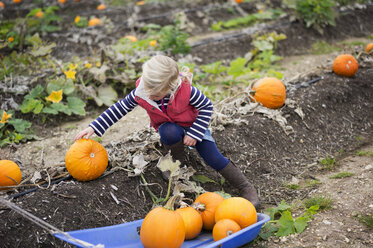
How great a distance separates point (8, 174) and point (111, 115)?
0.89 m

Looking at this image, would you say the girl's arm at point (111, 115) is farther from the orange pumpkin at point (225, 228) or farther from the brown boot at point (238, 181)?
the orange pumpkin at point (225, 228)

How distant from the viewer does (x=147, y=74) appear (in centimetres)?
281

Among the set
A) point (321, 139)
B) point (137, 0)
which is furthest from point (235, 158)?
point (137, 0)

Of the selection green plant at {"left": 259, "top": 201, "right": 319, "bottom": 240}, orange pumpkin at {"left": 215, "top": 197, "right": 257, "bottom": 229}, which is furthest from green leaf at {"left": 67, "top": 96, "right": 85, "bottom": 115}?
green plant at {"left": 259, "top": 201, "right": 319, "bottom": 240}

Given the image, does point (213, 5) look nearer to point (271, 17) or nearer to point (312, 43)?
point (271, 17)

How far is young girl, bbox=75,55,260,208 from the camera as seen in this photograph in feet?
9.82

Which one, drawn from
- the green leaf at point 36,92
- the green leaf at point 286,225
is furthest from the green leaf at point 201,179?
the green leaf at point 36,92

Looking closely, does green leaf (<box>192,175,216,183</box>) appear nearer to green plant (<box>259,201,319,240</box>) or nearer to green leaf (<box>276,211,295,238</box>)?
green plant (<box>259,201,319,240</box>)

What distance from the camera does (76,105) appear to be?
5227 millimetres

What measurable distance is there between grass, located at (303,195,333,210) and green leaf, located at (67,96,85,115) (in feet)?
10.1

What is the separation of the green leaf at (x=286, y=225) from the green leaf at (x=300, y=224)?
0.09ft

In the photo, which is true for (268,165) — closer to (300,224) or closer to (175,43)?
(300,224)

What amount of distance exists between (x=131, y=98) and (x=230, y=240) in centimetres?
132

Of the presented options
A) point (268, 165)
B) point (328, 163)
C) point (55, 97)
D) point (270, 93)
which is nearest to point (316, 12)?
point (270, 93)
